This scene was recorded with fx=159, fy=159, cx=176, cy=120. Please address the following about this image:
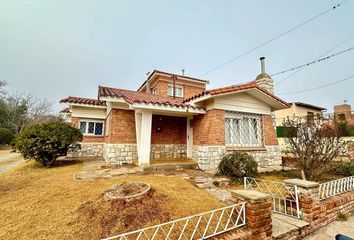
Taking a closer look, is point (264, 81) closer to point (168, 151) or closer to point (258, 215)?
point (168, 151)

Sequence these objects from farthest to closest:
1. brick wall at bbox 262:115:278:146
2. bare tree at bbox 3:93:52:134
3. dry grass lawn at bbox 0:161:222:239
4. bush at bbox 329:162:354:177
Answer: bare tree at bbox 3:93:52:134
brick wall at bbox 262:115:278:146
bush at bbox 329:162:354:177
dry grass lawn at bbox 0:161:222:239

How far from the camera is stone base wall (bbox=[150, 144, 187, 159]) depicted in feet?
30.3

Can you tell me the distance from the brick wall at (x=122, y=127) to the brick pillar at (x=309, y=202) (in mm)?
7437

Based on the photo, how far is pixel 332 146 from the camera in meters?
6.04

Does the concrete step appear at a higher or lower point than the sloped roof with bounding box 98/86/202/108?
lower

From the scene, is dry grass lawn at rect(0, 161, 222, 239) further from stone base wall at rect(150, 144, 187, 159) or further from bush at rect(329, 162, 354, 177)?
bush at rect(329, 162, 354, 177)

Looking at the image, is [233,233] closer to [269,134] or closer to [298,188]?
[298,188]

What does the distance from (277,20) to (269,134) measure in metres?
8.37

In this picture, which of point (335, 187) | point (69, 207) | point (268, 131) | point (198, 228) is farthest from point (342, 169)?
point (69, 207)

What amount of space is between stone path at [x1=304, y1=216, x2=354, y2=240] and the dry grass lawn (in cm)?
197

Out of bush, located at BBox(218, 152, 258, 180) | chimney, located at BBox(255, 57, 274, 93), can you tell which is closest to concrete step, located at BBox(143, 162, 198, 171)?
bush, located at BBox(218, 152, 258, 180)

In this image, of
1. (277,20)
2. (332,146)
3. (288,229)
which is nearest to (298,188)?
(288,229)

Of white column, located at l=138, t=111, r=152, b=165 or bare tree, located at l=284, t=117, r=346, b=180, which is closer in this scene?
bare tree, located at l=284, t=117, r=346, b=180

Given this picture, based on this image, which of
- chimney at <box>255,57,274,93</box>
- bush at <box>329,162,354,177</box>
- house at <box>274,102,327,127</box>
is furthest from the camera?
house at <box>274,102,327,127</box>
